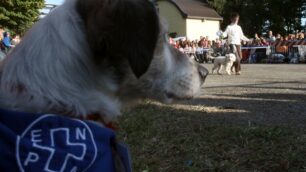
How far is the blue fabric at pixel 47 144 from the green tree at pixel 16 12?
36.3 metres

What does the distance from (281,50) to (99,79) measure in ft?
80.6

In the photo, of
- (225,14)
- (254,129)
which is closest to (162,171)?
(254,129)

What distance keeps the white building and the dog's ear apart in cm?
5142

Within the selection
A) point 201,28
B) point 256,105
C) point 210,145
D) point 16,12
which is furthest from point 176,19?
point 210,145

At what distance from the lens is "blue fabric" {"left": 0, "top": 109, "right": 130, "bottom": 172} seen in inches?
75.9

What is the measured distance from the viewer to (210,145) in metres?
4.61

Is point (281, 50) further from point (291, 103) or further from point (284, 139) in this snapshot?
point (284, 139)

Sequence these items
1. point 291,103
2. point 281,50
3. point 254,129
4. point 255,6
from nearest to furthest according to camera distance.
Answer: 1. point 254,129
2. point 291,103
3. point 281,50
4. point 255,6

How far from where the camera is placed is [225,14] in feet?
204

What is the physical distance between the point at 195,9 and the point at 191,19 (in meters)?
3.65

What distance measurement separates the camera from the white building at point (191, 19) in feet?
179

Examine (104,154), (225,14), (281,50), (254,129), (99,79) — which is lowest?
(225,14)

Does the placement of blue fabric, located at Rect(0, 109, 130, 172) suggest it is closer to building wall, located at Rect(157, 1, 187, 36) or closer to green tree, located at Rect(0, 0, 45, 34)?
green tree, located at Rect(0, 0, 45, 34)

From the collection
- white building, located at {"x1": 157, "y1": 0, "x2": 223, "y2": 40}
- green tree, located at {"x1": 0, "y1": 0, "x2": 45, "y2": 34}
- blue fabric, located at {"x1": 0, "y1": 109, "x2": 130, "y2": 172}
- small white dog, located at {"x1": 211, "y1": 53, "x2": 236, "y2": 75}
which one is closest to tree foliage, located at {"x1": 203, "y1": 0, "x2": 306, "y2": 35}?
white building, located at {"x1": 157, "y1": 0, "x2": 223, "y2": 40}
